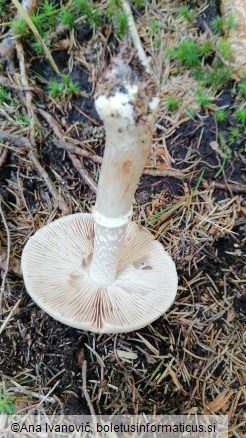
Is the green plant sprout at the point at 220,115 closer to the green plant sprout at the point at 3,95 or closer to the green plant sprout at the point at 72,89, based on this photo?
the green plant sprout at the point at 72,89

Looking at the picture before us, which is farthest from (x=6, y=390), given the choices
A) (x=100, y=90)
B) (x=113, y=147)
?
(x=100, y=90)

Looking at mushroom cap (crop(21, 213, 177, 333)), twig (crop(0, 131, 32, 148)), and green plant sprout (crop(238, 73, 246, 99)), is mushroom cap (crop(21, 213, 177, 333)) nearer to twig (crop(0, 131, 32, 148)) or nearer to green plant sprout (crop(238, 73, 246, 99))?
twig (crop(0, 131, 32, 148))

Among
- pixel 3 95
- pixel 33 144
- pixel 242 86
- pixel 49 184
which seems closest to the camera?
pixel 49 184

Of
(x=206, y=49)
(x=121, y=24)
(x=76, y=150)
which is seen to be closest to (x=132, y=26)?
(x=121, y=24)

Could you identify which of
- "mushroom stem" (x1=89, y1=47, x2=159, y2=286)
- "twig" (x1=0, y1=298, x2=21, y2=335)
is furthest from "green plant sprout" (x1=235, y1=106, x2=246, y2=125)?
"twig" (x1=0, y1=298, x2=21, y2=335)

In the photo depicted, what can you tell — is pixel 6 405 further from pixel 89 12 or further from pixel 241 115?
pixel 89 12

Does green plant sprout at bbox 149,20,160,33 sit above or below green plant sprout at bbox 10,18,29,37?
below

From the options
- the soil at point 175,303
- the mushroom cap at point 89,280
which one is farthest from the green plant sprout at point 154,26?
the mushroom cap at point 89,280

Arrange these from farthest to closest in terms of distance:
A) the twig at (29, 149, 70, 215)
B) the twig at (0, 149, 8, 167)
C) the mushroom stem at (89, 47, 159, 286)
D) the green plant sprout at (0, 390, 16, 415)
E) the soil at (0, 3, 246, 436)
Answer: the twig at (0, 149, 8, 167)
the twig at (29, 149, 70, 215)
the soil at (0, 3, 246, 436)
the green plant sprout at (0, 390, 16, 415)
the mushroom stem at (89, 47, 159, 286)
